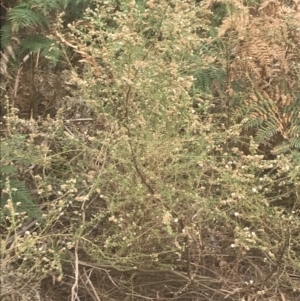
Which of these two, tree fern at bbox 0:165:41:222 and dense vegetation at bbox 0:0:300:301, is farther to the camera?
tree fern at bbox 0:165:41:222

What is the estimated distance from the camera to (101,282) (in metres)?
1.64

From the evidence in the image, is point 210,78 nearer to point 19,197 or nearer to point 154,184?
point 154,184

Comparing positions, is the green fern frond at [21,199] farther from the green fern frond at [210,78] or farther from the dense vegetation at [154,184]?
the green fern frond at [210,78]

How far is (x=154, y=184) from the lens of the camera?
156 centimetres

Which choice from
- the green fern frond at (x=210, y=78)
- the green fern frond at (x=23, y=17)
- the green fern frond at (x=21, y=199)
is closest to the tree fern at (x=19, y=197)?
the green fern frond at (x=21, y=199)

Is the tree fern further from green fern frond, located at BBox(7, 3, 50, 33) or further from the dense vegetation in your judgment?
green fern frond, located at BBox(7, 3, 50, 33)

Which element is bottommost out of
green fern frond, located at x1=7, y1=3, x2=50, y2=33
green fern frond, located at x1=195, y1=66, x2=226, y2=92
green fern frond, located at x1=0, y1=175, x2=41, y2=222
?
green fern frond, located at x1=0, y1=175, x2=41, y2=222

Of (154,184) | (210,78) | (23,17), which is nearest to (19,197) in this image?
(154,184)

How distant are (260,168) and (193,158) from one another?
18 cm

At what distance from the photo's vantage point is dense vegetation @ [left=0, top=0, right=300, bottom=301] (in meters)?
1.50

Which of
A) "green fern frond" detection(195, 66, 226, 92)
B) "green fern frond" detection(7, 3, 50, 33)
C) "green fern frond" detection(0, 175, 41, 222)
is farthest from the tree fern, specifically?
"green fern frond" detection(195, 66, 226, 92)

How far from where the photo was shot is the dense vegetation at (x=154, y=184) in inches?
59.2

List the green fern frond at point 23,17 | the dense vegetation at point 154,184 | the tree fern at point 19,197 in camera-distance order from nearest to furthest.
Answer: the dense vegetation at point 154,184, the tree fern at point 19,197, the green fern frond at point 23,17

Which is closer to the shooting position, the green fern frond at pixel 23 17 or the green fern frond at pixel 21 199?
the green fern frond at pixel 21 199
